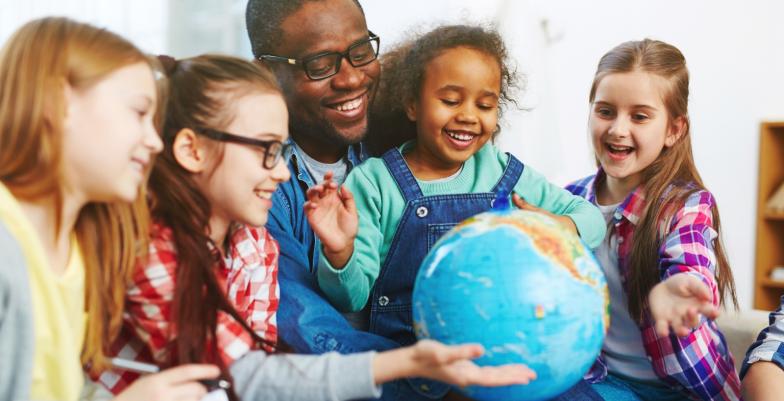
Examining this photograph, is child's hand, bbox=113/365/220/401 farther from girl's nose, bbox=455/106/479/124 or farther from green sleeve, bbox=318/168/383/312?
girl's nose, bbox=455/106/479/124

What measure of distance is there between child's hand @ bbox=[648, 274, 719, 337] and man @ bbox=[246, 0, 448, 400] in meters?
0.69

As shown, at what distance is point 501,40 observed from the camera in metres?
1.99

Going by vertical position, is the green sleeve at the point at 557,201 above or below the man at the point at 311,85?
below

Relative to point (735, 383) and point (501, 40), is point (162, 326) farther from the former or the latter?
point (735, 383)

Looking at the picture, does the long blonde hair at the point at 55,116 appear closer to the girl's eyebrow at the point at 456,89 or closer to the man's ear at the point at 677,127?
the girl's eyebrow at the point at 456,89

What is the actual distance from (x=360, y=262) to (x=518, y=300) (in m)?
0.54

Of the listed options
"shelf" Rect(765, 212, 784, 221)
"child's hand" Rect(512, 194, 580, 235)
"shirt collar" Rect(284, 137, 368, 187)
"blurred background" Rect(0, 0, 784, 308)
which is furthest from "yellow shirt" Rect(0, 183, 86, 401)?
"shelf" Rect(765, 212, 784, 221)

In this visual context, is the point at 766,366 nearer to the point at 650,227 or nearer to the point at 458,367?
the point at 650,227

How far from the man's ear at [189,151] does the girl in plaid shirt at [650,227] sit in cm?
102

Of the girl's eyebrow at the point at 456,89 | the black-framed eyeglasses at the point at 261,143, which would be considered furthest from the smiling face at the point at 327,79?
the black-framed eyeglasses at the point at 261,143

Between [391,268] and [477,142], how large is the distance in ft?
1.14

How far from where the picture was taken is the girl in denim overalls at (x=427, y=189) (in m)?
1.73

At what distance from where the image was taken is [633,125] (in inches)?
80.3

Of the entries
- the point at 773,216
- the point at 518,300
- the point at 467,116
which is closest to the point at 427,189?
the point at 467,116
